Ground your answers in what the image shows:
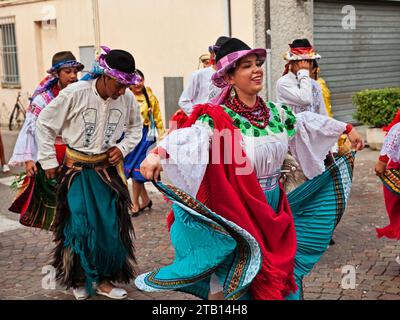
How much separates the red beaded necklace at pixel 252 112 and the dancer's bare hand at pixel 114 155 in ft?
4.89

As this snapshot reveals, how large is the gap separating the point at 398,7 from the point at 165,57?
6006mm

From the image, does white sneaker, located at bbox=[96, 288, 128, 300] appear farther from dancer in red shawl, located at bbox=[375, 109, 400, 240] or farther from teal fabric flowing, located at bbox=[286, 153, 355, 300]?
dancer in red shawl, located at bbox=[375, 109, 400, 240]

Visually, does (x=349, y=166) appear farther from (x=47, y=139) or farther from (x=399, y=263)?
(x=47, y=139)

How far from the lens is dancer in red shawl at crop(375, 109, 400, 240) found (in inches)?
185

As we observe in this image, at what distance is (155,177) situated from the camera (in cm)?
296

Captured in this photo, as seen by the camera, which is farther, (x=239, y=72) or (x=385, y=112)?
(x=385, y=112)

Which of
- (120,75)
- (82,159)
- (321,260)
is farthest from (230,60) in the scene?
(321,260)

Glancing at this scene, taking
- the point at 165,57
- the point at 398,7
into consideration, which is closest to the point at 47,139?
the point at 165,57

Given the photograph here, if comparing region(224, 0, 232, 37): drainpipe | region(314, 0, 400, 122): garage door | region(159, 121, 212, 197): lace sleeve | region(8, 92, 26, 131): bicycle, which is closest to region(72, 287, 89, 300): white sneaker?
region(159, 121, 212, 197): lace sleeve

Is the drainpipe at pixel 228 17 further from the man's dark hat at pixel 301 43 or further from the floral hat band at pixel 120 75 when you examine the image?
the floral hat band at pixel 120 75

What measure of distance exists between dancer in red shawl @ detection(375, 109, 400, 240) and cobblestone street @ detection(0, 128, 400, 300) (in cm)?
43

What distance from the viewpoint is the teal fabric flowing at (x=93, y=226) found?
182 inches

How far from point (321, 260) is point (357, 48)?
9079 millimetres

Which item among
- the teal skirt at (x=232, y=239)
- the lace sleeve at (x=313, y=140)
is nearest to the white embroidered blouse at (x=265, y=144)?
the lace sleeve at (x=313, y=140)
